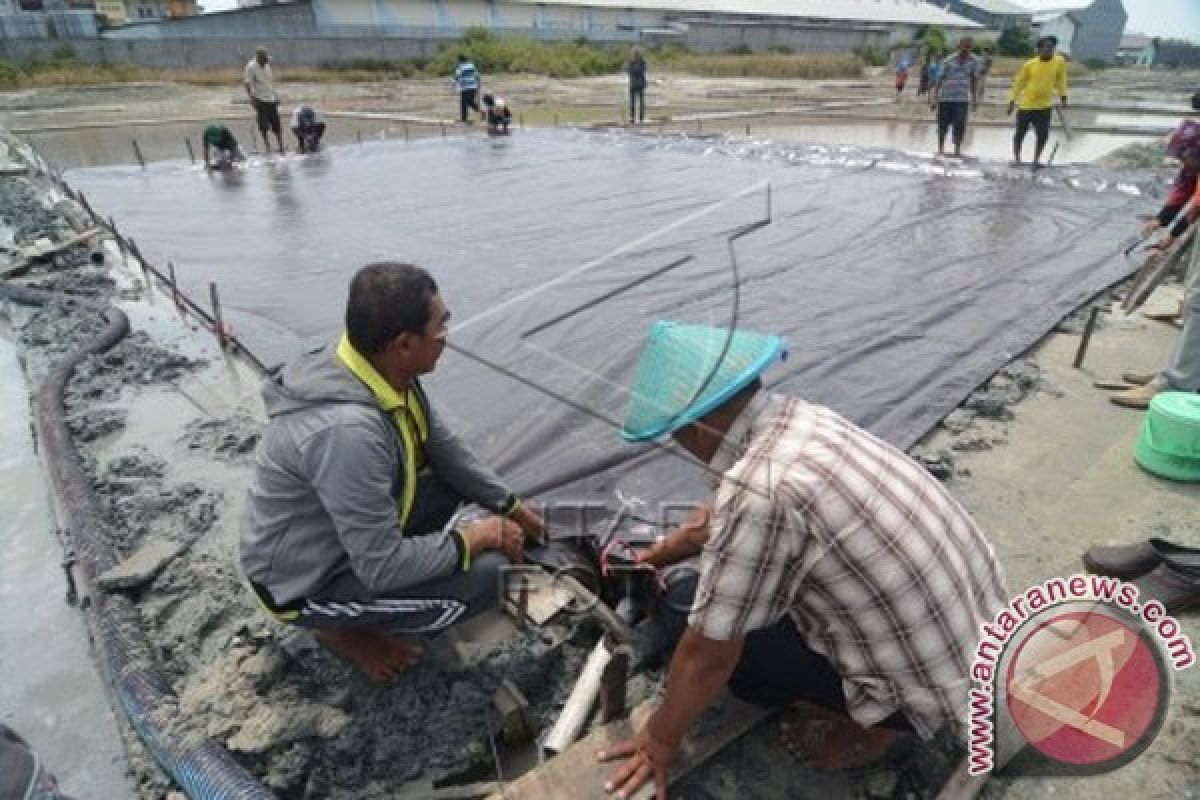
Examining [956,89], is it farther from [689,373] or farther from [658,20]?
[658,20]

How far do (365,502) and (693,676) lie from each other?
35.2 inches

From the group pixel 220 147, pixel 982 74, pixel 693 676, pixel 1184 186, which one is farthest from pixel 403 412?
pixel 982 74

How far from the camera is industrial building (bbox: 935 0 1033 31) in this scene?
200ft

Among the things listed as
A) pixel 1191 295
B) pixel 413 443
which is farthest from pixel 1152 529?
pixel 413 443

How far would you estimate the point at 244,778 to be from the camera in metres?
1.75

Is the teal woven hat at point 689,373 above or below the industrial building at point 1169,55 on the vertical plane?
below

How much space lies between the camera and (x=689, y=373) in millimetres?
1469

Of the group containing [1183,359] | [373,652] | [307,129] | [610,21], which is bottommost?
[373,652]

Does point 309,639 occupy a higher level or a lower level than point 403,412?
lower

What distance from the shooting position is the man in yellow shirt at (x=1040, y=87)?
784 cm

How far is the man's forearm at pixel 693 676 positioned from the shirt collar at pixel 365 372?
97 cm

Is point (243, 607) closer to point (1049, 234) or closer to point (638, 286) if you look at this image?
point (638, 286)

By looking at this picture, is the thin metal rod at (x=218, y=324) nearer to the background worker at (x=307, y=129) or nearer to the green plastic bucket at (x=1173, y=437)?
the green plastic bucket at (x=1173, y=437)

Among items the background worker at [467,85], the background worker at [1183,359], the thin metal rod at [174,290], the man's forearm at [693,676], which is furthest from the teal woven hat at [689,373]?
the background worker at [467,85]
